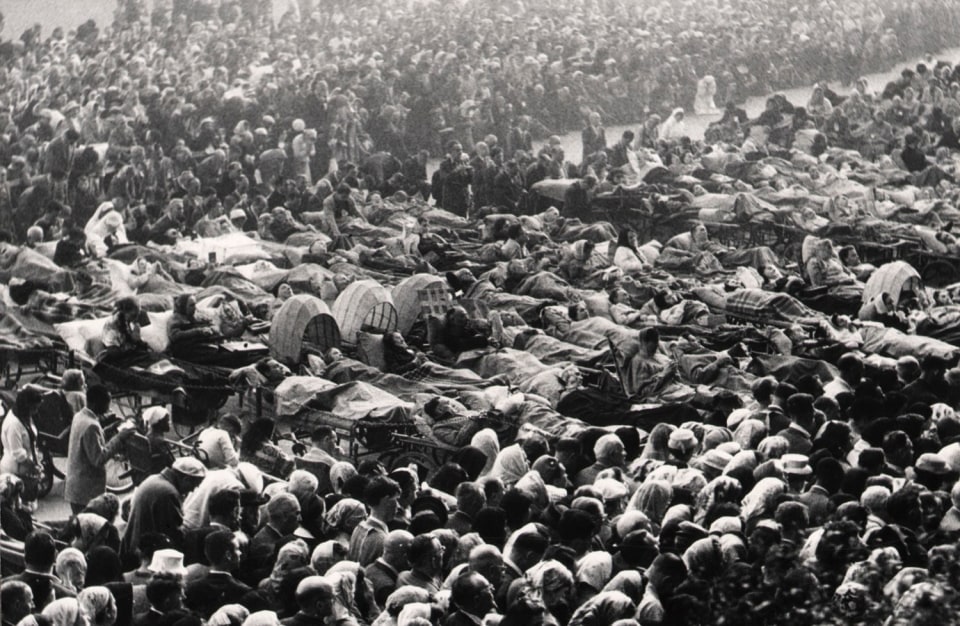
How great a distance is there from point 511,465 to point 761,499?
2.53 meters

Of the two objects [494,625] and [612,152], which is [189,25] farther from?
[494,625]

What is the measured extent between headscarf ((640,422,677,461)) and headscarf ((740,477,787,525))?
1931mm

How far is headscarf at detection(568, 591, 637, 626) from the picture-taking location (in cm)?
1220

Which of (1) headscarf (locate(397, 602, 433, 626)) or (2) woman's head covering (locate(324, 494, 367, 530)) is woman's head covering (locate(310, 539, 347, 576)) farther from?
(1) headscarf (locate(397, 602, 433, 626))

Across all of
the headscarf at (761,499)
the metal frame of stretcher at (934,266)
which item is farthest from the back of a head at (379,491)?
the metal frame of stretcher at (934,266)

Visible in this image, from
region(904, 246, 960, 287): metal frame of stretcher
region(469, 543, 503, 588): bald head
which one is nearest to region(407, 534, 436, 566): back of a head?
region(469, 543, 503, 588): bald head

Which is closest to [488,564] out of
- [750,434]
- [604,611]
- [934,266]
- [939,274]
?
[604,611]

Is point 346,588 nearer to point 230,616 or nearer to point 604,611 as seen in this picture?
point 230,616

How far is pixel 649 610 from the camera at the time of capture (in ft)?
40.8

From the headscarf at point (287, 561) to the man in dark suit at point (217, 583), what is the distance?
0.19m

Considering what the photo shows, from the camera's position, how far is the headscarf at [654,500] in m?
14.9

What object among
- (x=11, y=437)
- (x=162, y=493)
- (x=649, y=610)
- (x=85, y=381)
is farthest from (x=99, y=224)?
(x=649, y=610)

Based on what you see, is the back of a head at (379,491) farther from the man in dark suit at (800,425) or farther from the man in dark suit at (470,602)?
the man in dark suit at (800,425)

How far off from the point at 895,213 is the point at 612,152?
482 cm
